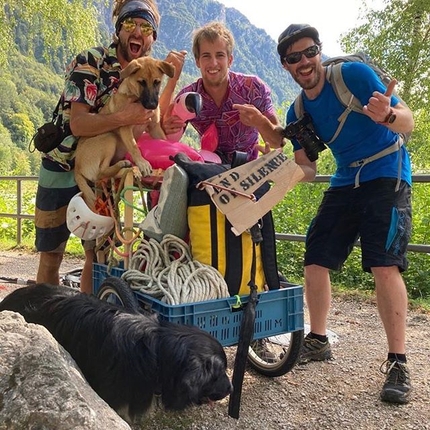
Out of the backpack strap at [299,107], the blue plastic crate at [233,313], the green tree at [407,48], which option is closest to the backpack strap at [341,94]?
the backpack strap at [299,107]

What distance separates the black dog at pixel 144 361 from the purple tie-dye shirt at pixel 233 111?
166cm

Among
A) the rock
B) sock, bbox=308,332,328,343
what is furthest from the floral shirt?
sock, bbox=308,332,328,343

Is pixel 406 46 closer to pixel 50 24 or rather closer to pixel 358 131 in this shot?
pixel 50 24

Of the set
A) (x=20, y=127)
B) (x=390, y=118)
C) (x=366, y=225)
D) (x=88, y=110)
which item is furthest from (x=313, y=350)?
(x=20, y=127)

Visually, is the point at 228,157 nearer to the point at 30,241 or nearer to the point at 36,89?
the point at 30,241

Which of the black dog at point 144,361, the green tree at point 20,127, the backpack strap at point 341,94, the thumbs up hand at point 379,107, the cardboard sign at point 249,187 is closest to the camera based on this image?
the black dog at point 144,361

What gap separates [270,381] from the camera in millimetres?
2977

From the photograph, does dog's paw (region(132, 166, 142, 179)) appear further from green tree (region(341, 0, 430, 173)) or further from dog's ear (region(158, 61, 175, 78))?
green tree (region(341, 0, 430, 173))

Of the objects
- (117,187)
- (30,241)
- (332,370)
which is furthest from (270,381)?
(30,241)

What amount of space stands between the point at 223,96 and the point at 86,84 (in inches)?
36.5

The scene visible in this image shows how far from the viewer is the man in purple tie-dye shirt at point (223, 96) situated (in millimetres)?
3266

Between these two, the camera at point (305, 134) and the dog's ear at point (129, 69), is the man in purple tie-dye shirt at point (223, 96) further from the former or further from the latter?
the dog's ear at point (129, 69)

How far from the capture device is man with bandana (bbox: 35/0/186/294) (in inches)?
121

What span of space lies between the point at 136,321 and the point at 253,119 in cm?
157
